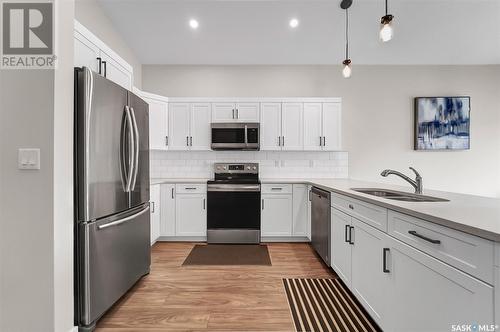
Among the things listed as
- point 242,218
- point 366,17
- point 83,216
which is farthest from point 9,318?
point 366,17

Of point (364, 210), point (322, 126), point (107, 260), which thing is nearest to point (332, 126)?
point (322, 126)

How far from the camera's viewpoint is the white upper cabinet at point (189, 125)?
4172 mm

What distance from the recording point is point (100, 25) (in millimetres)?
3270

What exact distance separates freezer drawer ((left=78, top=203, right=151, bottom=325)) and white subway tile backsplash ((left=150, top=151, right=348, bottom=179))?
202 cm

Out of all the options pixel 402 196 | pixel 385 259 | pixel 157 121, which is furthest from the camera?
pixel 157 121

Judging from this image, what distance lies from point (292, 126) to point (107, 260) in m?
3.23

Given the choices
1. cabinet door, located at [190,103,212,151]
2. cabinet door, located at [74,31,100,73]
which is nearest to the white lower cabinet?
cabinet door, located at [74,31,100,73]

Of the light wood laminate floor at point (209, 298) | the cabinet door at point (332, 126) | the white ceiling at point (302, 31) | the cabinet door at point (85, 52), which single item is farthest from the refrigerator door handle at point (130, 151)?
the cabinet door at point (332, 126)

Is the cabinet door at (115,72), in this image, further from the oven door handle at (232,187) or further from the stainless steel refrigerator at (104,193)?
the oven door handle at (232,187)

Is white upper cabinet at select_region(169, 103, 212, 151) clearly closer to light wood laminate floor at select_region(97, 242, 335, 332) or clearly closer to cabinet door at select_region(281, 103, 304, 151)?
cabinet door at select_region(281, 103, 304, 151)

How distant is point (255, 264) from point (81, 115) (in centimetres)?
240

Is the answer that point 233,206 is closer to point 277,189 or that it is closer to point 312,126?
point 277,189

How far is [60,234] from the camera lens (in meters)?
1.56

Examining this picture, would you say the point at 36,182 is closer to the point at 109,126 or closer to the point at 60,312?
the point at 109,126
